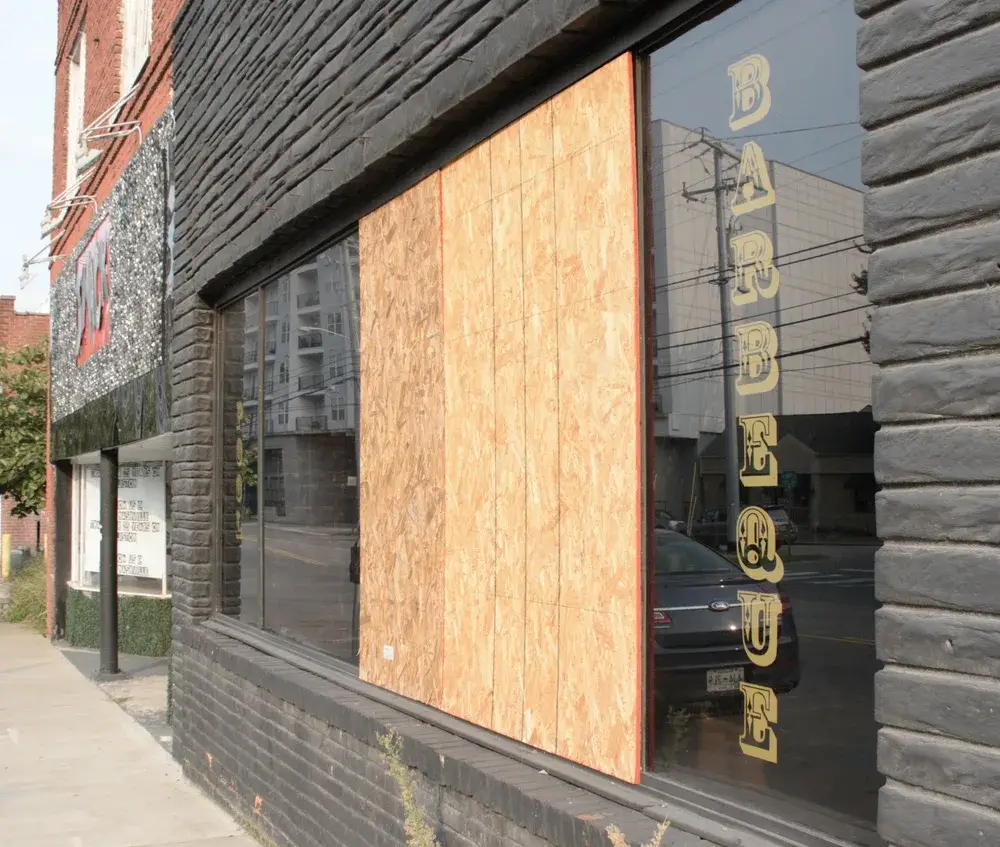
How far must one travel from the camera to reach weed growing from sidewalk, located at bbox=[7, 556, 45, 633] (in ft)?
66.9

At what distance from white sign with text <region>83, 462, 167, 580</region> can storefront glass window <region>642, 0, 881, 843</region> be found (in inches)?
495

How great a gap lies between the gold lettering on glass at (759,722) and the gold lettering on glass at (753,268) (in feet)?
3.57

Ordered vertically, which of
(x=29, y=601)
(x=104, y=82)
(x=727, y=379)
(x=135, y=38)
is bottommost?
(x=29, y=601)

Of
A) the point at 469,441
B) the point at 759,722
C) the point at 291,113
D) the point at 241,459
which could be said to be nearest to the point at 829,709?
the point at 759,722

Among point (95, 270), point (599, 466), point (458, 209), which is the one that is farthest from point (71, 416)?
point (599, 466)

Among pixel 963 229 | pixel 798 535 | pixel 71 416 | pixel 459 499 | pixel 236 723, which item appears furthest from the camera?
pixel 71 416

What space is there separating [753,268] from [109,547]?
1137 centimetres

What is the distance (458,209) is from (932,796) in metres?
3.19

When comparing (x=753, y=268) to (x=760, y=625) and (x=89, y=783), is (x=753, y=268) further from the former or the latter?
(x=89, y=783)

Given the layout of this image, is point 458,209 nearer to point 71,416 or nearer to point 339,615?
point 339,615

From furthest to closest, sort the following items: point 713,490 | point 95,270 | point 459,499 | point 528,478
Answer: point 95,270 → point 459,499 → point 528,478 → point 713,490

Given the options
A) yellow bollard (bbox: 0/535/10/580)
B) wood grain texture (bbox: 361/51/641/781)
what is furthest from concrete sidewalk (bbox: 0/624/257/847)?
yellow bollard (bbox: 0/535/10/580)

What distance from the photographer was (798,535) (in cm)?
317

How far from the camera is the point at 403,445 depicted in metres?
5.44
